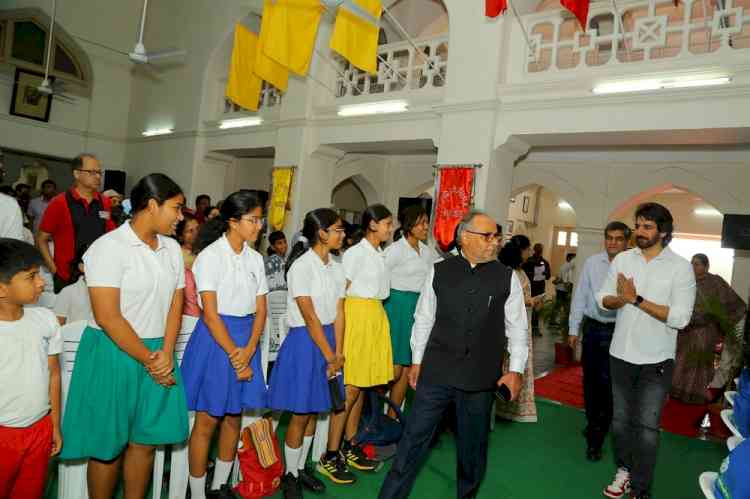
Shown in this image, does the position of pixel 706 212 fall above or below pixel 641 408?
above

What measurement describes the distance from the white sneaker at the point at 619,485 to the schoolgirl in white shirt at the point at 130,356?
2764 mm

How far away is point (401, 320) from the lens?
4.17 meters

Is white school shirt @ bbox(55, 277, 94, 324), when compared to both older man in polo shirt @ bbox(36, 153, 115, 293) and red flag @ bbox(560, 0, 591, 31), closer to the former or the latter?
older man in polo shirt @ bbox(36, 153, 115, 293)

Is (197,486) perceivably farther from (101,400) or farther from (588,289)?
(588,289)

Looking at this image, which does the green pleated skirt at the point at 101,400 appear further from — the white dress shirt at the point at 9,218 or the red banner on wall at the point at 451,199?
the red banner on wall at the point at 451,199

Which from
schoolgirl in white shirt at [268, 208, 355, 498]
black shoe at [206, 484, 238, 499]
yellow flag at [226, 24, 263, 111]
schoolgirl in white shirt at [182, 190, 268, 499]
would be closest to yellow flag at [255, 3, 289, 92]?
yellow flag at [226, 24, 263, 111]

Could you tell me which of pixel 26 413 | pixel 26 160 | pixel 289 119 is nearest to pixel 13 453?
pixel 26 413

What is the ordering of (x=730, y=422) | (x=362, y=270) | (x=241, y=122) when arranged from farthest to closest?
(x=241, y=122), (x=362, y=270), (x=730, y=422)

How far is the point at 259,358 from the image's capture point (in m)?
2.83

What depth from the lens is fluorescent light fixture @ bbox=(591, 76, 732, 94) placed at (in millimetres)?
5320

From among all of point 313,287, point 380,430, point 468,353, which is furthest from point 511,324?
point 380,430

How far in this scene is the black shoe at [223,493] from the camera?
9.18 feet

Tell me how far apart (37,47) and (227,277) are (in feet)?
42.7

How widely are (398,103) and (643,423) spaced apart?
5868 millimetres
